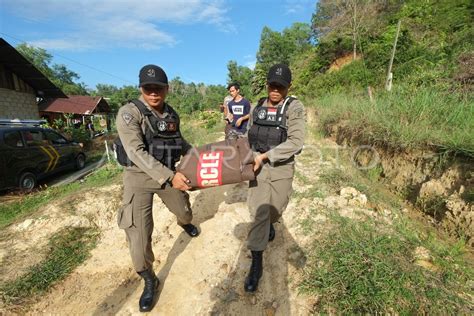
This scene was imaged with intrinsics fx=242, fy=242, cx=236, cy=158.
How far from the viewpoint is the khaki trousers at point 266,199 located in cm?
214

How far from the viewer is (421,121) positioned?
4.14 metres

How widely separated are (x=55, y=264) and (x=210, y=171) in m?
2.15

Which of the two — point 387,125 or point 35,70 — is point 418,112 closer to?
point 387,125

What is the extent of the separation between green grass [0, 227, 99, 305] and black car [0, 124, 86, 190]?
10.8ft

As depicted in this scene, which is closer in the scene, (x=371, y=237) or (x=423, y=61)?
(x=371, y=237)

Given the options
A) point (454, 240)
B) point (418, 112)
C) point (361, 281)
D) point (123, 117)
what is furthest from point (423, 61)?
point (123, 117)

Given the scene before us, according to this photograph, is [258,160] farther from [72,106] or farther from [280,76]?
[72,106]

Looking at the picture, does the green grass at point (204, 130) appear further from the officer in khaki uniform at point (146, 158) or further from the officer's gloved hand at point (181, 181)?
the officer's gloved hand at point (181, 181)

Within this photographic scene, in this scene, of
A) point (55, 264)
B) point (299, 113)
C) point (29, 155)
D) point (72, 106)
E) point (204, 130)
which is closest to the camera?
point (299, 113)

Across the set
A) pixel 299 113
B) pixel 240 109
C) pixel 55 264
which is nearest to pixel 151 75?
pixel 299 113

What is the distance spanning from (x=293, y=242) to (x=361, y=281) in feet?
2.75

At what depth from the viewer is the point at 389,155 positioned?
438cm

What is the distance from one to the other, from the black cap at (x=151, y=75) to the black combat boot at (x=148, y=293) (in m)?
1.62

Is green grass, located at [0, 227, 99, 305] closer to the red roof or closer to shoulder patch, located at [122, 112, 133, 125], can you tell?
shoulder patch, located at [122, 112, 133, 125]
